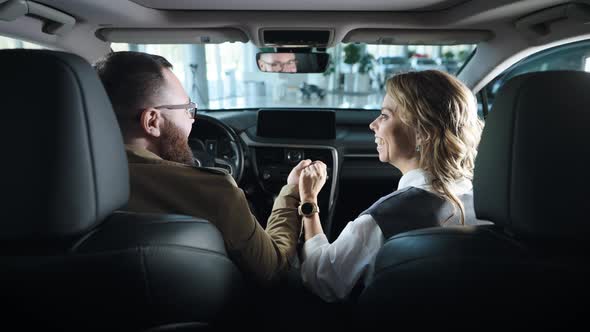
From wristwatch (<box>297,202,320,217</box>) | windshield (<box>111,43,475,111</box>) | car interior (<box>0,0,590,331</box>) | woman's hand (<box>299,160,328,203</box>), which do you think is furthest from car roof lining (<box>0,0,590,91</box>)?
windshield (<box>111,43,475,111</box>)

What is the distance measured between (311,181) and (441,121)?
0.85 meters

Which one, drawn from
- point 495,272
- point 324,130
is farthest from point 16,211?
point 324,130

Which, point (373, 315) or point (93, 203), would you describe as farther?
point (373, 315)

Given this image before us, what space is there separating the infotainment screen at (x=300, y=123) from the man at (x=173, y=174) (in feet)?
5.01

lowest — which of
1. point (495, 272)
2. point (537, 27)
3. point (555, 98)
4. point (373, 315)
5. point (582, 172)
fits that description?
point (373, 315)

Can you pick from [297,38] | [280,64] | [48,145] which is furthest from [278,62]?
[48,145]

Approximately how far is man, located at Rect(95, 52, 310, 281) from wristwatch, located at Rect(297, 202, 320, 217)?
58mm

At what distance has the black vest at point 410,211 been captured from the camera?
1592 mm

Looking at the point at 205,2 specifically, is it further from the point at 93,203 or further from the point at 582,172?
the point at 582,172

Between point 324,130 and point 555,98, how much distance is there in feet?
8.70

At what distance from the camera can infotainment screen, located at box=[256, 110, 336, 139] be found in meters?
3.70

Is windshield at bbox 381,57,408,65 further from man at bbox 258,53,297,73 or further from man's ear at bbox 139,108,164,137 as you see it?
man's ear at bbox 139,108,164,137

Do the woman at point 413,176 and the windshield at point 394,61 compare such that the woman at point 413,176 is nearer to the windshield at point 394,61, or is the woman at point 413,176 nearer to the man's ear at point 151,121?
the man's ear at point 151,121

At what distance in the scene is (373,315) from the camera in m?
1.44
